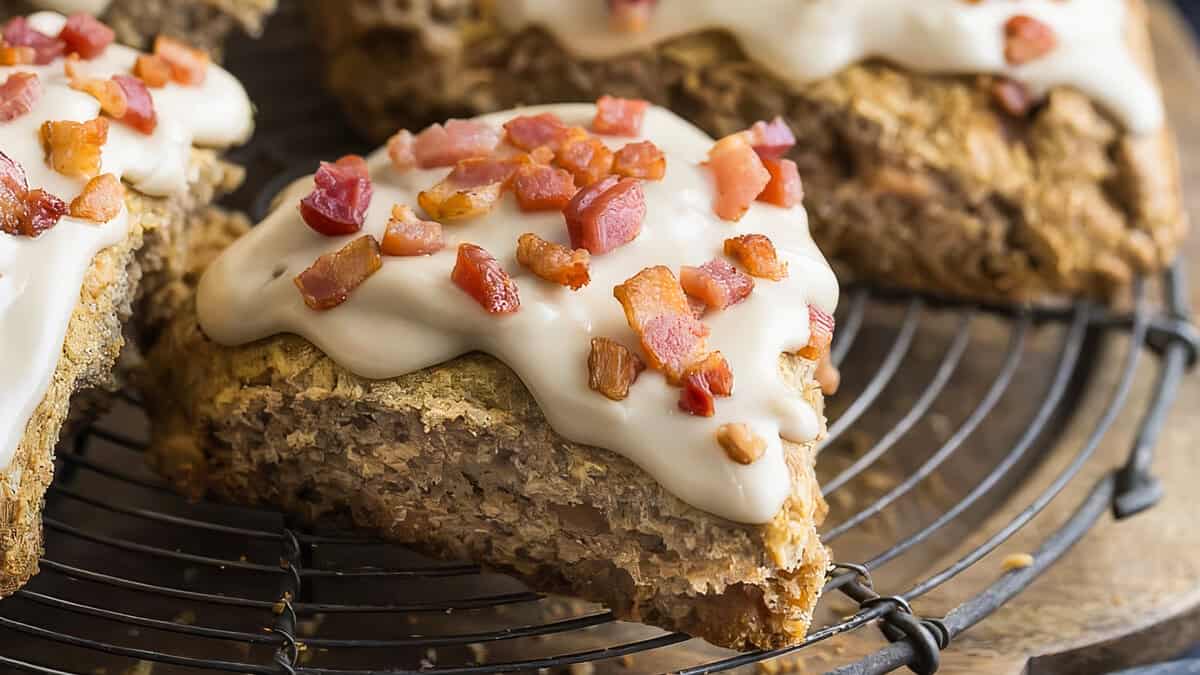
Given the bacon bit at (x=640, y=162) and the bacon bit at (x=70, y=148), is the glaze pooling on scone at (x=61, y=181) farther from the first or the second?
the bacon bit at (x=640, y=162)

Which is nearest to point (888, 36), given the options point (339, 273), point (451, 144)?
point (451, 144)

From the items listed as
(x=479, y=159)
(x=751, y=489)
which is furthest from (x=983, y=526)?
(x=479, y=159)

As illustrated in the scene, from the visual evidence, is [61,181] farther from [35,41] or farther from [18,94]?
[35,41]

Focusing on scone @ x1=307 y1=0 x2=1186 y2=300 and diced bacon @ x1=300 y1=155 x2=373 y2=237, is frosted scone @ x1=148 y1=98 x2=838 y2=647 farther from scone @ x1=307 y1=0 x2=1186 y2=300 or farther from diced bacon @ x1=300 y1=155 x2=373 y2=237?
scone @ x1=307 y1=0 x2=1186 y2=300

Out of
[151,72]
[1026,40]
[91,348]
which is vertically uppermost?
[1026,40]

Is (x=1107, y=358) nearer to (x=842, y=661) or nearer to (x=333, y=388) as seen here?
(x=842, y=661)

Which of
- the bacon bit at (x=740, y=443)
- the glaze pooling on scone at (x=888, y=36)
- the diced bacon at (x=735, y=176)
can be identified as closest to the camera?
the bacon bit at (x=740, y=443)

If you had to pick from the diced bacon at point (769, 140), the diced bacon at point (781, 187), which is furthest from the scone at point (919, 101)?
the diced bacon at point (781, 187)
